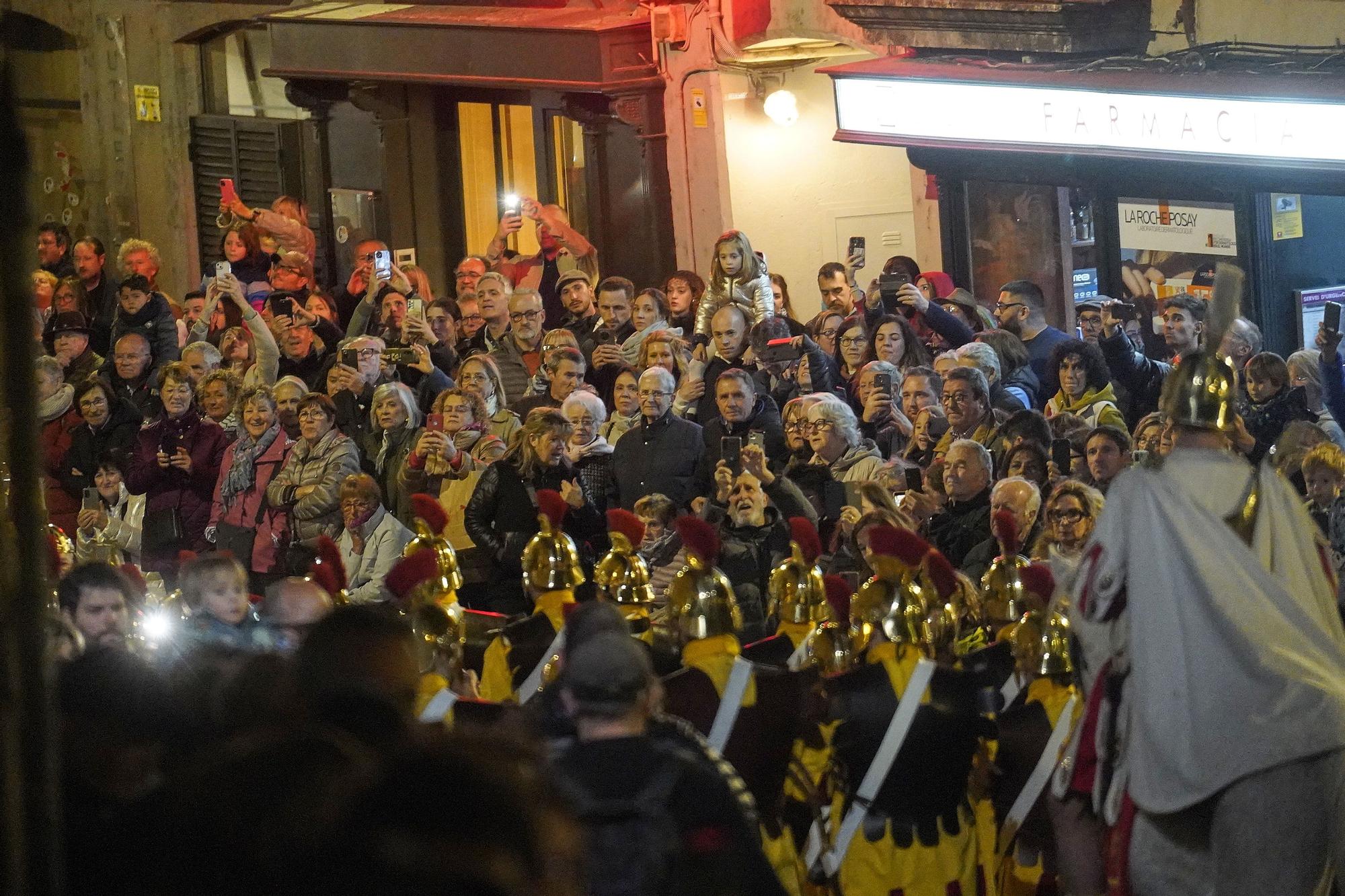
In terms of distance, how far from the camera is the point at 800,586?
6.72 meters

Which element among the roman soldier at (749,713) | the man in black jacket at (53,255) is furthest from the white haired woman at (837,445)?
the man in black jacket at (53,255)

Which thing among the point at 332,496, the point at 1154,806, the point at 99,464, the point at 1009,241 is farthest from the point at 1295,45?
the point at 1154,806

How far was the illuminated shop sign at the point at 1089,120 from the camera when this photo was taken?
11070 mm

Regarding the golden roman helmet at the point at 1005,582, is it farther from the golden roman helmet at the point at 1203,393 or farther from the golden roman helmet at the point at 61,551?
the golden roman helmet at the point at 61,551

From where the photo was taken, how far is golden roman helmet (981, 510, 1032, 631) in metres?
6.69

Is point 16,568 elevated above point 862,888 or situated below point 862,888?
above

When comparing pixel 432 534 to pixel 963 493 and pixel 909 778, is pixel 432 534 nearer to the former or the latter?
pixel 963 493

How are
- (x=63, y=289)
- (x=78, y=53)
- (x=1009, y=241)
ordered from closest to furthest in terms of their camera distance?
(x=1009, y=241), (x=63, y=289), (x=78, y=53)

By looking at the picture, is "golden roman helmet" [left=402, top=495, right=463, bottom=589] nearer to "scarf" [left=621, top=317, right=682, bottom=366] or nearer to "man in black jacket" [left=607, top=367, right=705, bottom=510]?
"man in black jacket" [left=607, top=367, right=705, bottom=510]

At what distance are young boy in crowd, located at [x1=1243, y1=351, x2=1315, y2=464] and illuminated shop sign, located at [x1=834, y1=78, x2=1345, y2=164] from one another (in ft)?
7.47

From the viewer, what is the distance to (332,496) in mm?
10547

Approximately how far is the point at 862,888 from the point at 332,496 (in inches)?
195

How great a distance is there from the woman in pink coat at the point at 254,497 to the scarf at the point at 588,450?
1.77m

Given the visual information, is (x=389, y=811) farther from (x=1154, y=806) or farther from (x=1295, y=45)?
(x=1295, y=45)
